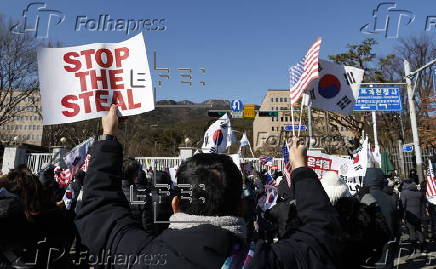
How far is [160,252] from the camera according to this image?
1.47m

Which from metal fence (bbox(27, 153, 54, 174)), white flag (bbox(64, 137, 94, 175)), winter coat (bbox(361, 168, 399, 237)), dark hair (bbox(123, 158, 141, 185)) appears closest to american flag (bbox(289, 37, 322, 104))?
winter coat (bbox(361, 168, 399, 237))

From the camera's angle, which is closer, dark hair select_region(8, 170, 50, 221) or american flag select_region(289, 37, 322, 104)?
dark hair select_region(8, 170, 50, 221)

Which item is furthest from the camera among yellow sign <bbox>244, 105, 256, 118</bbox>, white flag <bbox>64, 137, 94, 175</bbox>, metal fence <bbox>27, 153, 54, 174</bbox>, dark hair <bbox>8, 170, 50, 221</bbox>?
yellow sign <bbox>244, 105, 256, 118</bbox>

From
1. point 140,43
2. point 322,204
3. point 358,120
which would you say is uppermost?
point 358,120

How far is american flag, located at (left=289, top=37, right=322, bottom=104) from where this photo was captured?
232 inches

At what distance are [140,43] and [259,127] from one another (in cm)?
9568

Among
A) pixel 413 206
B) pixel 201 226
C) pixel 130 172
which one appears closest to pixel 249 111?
pixel 413 206

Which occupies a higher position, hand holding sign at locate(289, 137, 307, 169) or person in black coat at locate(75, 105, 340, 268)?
hand holding sign at locate(289, 137, 307, 169)

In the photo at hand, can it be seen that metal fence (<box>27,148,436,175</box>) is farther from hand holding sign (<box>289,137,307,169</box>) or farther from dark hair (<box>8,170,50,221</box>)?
hand holding sign (<box>289,137,307,169</box>)

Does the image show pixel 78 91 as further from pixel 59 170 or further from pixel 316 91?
pixel 59 170

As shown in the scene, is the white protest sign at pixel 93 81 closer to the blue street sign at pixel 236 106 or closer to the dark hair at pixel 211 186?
the dark hair at pixel 211 186

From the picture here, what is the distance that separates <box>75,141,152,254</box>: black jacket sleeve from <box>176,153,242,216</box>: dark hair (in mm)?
262

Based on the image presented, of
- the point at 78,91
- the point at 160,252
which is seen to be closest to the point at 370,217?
the point at 160,252

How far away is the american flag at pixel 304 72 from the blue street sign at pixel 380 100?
9318 mm
